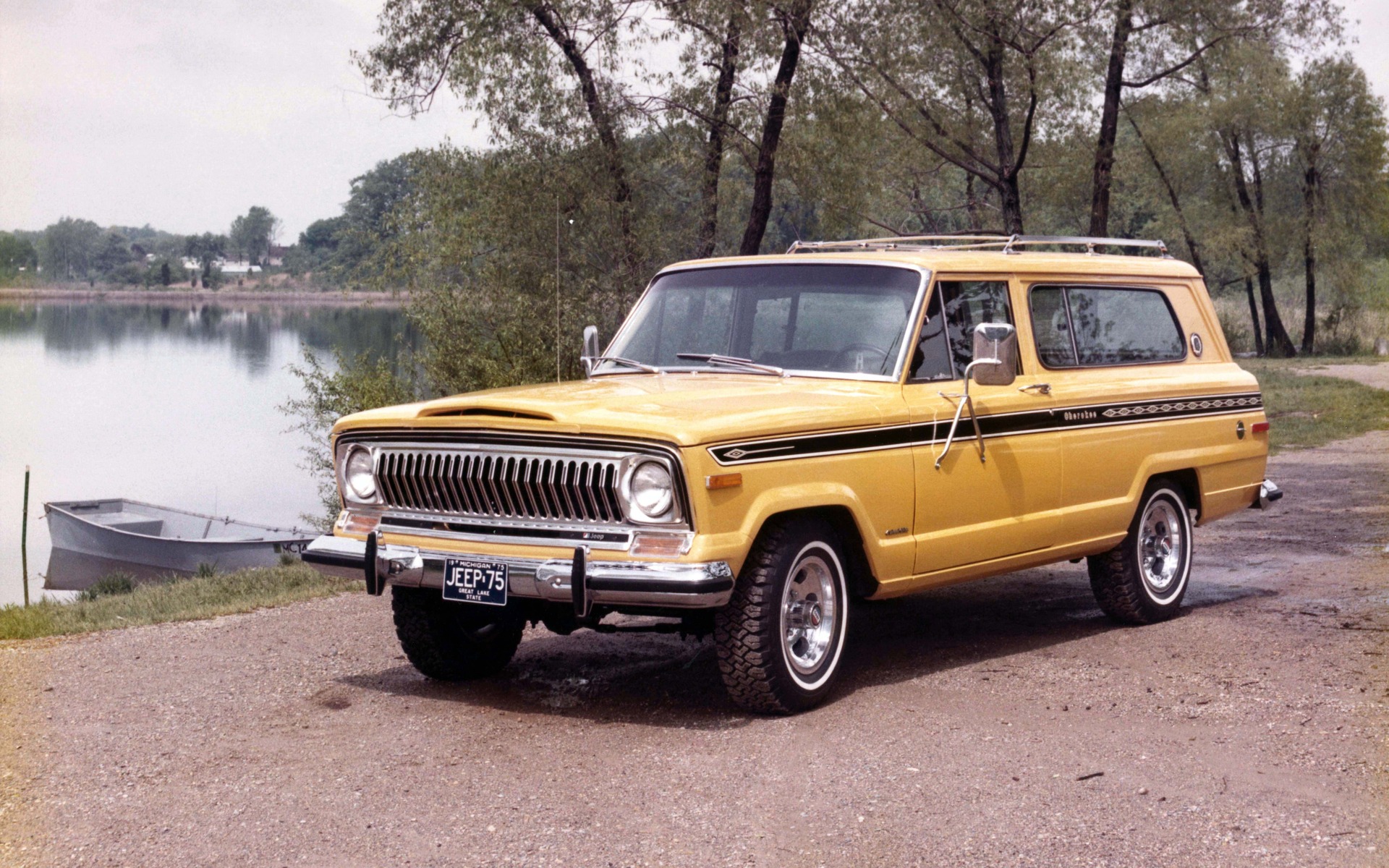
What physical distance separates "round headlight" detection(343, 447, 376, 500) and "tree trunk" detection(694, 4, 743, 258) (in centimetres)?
1491

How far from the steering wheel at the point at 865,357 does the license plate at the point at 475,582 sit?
2.00 metres

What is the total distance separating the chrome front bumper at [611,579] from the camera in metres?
5.60

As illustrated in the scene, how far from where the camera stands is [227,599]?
11.2 meters

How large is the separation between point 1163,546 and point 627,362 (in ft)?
11.5

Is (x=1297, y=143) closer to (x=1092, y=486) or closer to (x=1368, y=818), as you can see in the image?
(x=1092, y=486)

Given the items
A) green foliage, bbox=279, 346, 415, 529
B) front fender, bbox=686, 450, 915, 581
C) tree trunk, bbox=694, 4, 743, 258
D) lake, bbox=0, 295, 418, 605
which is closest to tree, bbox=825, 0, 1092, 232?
tree trunk, bbox=694, 4, 743, 258

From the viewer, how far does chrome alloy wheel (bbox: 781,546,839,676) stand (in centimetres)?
627

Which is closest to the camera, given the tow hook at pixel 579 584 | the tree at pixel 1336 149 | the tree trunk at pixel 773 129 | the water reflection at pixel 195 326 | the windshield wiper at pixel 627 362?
the tow hook at pixel 579 584

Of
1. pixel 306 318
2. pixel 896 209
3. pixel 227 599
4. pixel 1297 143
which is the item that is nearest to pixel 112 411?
pixel 896 209

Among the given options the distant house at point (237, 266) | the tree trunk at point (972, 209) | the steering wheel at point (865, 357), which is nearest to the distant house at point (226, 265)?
the distant house at point (237, 266)

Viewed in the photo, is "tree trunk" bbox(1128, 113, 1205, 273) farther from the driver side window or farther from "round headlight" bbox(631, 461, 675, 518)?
"round headlight" bbox(631, 461, 675, 518)

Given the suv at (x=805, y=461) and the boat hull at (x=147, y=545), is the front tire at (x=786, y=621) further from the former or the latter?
the boat hull at (x=147, y=545)

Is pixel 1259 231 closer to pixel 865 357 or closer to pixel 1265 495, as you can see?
pixel 1265 495

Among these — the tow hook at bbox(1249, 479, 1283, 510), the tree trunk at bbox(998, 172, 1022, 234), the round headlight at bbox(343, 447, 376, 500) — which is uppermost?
the tree trunk at bbox(998, 172, 1022, 234)
